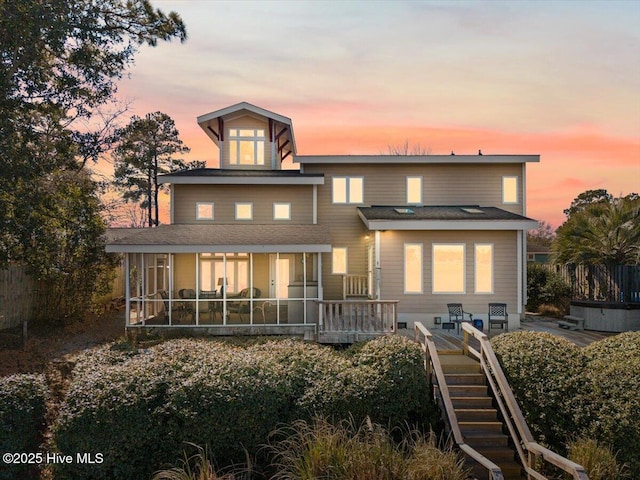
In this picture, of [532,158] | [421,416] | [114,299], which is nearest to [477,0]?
[532,158]

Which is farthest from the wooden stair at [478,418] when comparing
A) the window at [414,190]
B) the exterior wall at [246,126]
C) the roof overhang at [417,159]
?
the exterior wall at [246,126]

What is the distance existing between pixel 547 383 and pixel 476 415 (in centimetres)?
139

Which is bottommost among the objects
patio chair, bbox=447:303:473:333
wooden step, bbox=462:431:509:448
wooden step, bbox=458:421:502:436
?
wooden step, bbox=462:431:509:448

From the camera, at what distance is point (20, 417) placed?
283 inches

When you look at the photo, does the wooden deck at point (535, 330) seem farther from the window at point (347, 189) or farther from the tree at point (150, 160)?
the tree at point (150, 160)

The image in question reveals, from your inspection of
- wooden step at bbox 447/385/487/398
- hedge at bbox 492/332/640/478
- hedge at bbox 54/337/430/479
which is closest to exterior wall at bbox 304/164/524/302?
wooden step at bbox 447/385/487/398

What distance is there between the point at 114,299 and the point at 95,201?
20.2ft

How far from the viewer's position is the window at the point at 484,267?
1532cm

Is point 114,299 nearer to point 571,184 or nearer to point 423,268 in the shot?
point 423,268

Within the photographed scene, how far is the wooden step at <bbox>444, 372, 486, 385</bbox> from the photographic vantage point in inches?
360

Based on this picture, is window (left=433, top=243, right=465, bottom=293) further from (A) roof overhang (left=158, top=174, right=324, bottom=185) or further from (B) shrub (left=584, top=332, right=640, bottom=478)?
(B) shrub (left=584, top=332, right=640, bottom=478)

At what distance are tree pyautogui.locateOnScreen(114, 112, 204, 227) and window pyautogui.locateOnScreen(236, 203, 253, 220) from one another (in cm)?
1698

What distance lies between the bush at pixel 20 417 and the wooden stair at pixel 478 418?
23.0 feet

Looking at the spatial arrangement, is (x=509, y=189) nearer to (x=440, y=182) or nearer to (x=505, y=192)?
(x=505, y=192)
